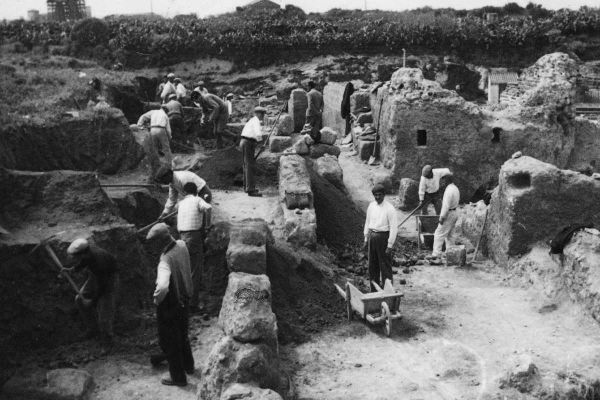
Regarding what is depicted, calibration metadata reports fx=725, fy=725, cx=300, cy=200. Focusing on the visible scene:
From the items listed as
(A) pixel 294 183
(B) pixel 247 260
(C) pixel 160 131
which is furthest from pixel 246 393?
(C) pixel 160 131

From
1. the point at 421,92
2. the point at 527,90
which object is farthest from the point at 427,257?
the point at 527,90

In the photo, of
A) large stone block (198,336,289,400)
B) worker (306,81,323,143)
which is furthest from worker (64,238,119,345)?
worker (306,81,323,143)

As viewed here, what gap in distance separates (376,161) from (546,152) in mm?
4400

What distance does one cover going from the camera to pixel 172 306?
296 inches

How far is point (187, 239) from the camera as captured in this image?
31.2ft

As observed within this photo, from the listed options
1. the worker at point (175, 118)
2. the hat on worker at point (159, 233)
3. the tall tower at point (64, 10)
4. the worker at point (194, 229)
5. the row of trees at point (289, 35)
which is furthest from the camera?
the tall tower at point (64, 10)

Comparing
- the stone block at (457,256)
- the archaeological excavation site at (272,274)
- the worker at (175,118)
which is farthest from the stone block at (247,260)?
the worker at (175,118)

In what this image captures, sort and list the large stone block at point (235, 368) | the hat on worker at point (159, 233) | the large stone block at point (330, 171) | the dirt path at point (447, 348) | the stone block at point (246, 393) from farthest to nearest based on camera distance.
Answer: the large stone block at point (330, 171) → the dirt path at point (447, 348) → the hat on worker at point (159, 233) → the large stone block at point (235, 368) → the stone block at point (246, 393)

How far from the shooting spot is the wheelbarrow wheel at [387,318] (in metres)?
9.10

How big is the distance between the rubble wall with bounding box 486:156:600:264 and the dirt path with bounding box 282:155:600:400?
992mm

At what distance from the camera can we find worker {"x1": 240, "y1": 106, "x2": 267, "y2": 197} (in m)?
14.0

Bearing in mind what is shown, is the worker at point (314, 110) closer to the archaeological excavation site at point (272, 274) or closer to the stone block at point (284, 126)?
the stone block at point (284, 126)

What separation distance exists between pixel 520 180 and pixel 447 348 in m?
4.00

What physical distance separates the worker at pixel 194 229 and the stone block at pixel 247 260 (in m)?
0.52
